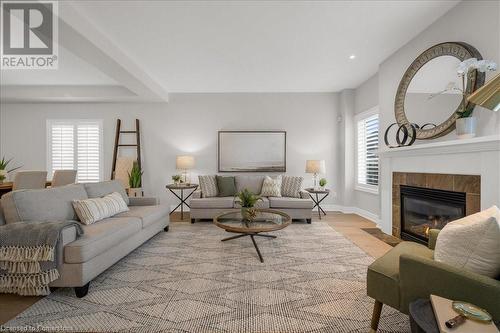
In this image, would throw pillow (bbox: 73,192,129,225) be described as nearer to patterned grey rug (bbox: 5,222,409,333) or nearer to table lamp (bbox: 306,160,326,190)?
patterned grey rug (bbox: 5,222,409,333)

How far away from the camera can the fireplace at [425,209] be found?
2604mm

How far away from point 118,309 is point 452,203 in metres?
3.47

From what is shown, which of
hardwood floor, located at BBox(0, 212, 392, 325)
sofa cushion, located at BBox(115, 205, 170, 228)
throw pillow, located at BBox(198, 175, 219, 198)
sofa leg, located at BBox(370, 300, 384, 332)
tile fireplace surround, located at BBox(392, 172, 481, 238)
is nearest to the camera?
sofa leg, located at BBox(370, 300, 384, 332)

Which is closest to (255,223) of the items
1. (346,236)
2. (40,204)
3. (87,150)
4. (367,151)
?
(346,236)

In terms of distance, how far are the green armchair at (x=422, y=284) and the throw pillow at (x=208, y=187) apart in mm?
3732

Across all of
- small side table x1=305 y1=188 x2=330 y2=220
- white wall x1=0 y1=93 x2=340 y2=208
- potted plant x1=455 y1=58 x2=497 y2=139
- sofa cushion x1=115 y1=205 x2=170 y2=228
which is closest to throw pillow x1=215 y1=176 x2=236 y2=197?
white wall x1=0 y1=93 x2=340 y2=208

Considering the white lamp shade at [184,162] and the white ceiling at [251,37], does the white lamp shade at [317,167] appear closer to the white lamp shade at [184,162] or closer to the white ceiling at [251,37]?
the white ceiling at [251,37]

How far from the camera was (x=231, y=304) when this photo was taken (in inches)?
77.1

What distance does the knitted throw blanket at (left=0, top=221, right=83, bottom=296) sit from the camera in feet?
6.40

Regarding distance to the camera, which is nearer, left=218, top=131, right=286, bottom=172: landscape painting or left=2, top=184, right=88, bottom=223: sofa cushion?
left=2, top=184, right=88, bottom=223: sofa cushion

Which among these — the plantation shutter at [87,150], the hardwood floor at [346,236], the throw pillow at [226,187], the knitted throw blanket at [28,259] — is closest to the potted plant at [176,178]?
the hardwood floor at [346,236]

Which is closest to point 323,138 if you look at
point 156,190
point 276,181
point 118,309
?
point 276,181

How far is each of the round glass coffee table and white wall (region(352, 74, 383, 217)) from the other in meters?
2.35

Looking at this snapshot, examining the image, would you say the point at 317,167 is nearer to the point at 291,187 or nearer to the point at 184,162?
the point at 291,187
